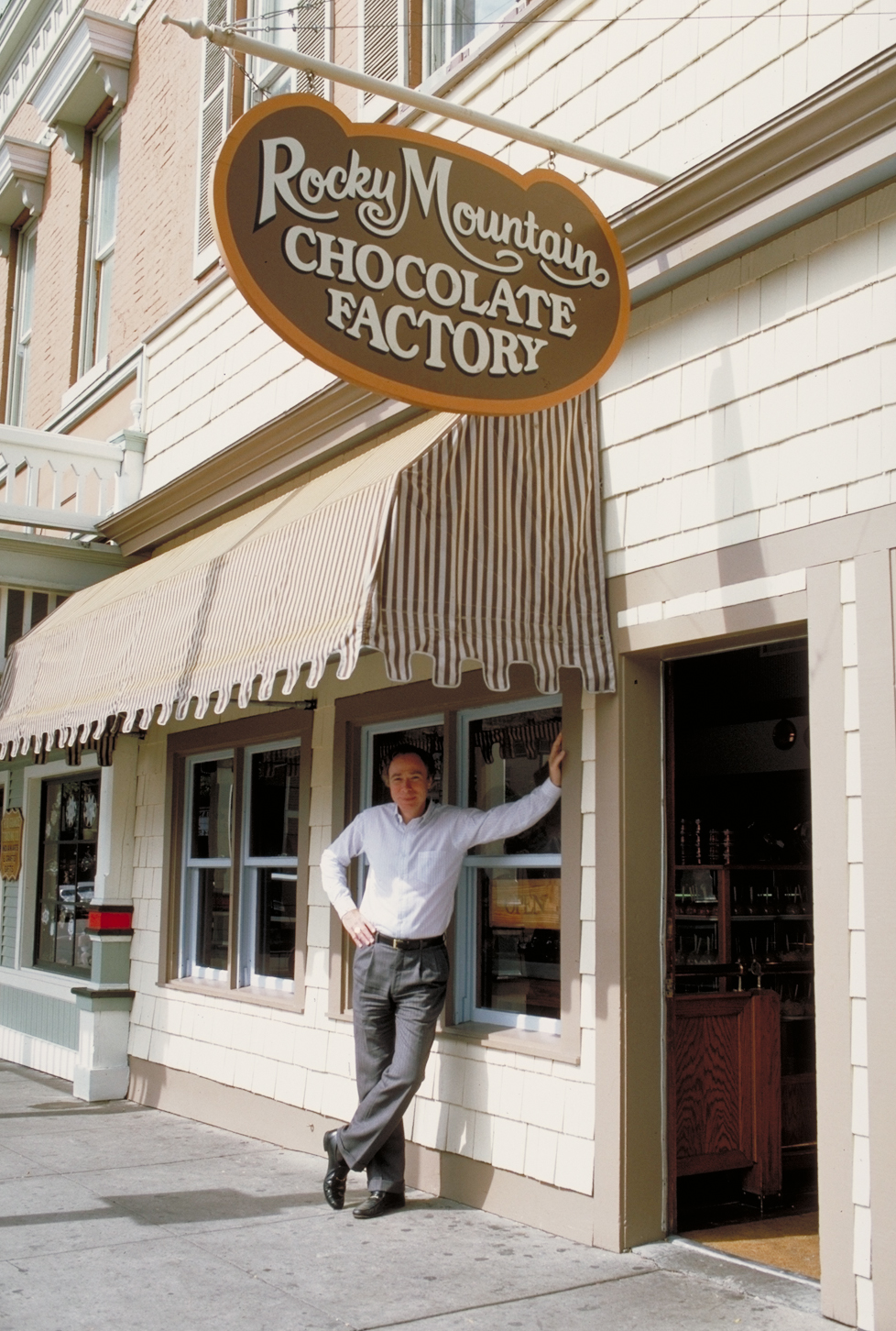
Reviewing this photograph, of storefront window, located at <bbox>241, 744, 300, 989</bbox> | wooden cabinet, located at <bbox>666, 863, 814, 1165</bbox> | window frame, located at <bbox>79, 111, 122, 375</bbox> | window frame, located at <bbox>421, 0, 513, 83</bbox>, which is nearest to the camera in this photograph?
wooden cabinet, located at <bbox>666, 863, 814, 1165</bbox>

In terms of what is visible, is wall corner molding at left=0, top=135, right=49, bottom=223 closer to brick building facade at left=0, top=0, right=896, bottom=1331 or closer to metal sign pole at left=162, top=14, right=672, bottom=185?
brick building facade at left=0, top=0, right=896, bottom=1331

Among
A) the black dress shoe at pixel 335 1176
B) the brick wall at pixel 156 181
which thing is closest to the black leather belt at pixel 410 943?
the black dress shoe at pixel 335 1176

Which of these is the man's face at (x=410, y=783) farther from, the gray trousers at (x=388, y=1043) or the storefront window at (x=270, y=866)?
the storefront window at (x=270, y=866)

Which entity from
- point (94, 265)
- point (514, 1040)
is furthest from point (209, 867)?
point (94, 265)

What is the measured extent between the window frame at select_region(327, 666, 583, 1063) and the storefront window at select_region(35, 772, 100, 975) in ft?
12.9

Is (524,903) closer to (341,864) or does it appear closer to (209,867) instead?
(341,864)

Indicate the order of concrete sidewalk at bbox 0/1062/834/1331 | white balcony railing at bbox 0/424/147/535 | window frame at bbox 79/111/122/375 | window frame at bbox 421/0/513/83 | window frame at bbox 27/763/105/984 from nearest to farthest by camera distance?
concrete sidewalk at bbox 0/1062/834/1331, window frame at bbox 421/0/513/83, white balcony railing at bbox 0/424/147/535, window frame at bbox 27/763/105/984, window frame at bbox 79/111/122/375

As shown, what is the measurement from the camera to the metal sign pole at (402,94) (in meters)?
4.72

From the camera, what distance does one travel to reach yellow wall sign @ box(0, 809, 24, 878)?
39.8 feet

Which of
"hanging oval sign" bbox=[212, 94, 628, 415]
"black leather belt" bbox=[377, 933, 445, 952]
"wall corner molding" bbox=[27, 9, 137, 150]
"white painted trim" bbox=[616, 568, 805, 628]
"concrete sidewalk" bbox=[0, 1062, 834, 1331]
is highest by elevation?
"wall corner molding" bbox=[27, 9, 137, 150]

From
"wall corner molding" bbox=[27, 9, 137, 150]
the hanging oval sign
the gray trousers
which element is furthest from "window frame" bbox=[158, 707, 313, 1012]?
"wall corner molding" bbox=[27, 9, 137, 150]

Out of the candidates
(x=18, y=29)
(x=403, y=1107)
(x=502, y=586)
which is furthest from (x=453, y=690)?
(x=18, y=29)

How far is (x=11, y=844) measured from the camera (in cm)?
1230

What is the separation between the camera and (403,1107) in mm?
5887
